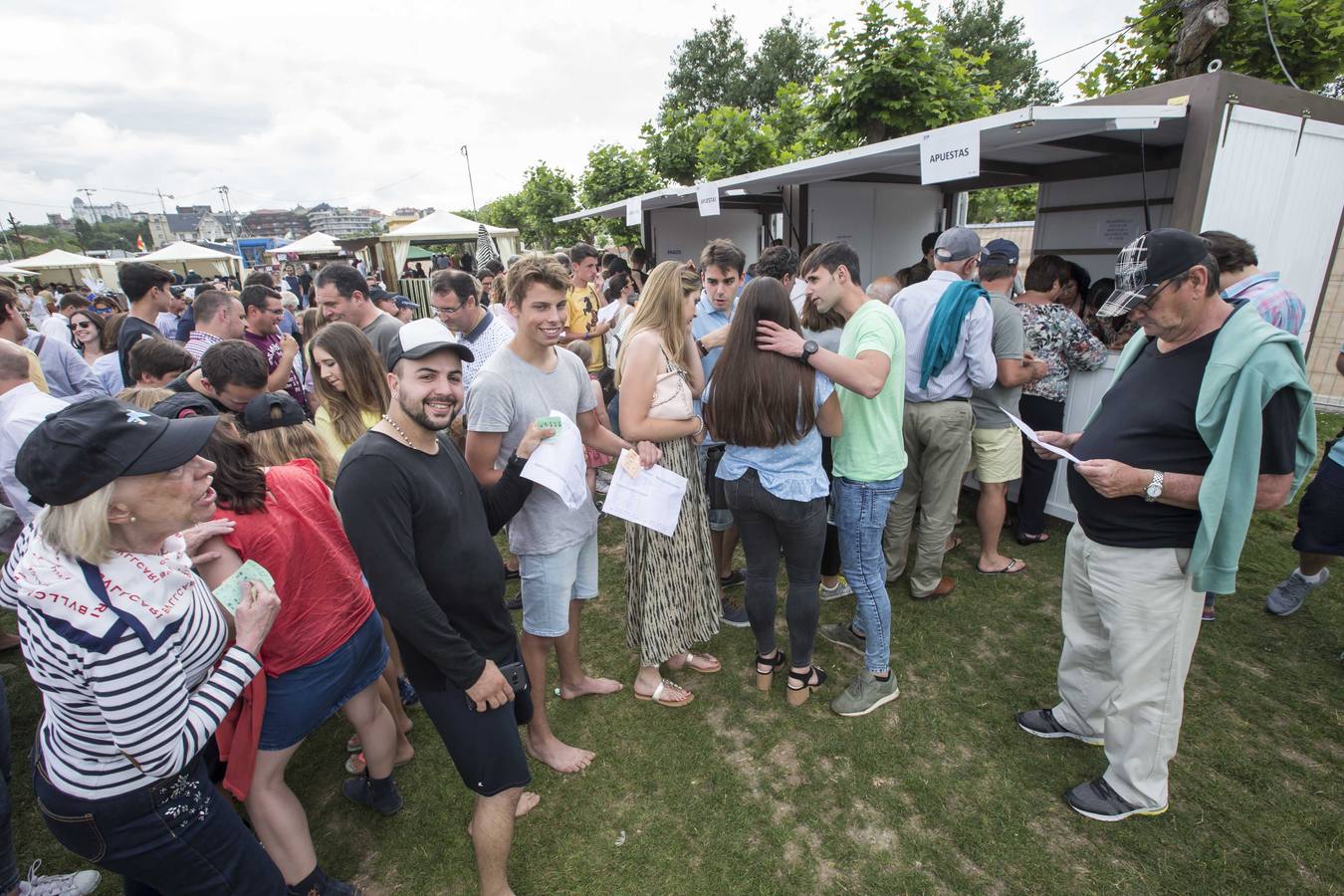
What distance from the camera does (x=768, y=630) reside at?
120 inches

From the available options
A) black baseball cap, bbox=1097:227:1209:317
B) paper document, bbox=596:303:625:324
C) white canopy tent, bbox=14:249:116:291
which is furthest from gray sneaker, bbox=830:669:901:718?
white canopy tent, bbox=14:249:116:291

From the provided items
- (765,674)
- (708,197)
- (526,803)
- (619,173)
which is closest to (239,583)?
(526,803)

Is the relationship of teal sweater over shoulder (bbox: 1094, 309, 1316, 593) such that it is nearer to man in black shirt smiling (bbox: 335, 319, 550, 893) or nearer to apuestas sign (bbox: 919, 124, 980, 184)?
apuestas sign (bbox: 919, 124, 980, 184)

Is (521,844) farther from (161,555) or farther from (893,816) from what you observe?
(161,555)

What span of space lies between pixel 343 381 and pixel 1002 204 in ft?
96.9

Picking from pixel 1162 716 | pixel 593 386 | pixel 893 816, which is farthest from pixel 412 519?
pixel 1162 716

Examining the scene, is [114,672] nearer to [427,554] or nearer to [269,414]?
[427,554]

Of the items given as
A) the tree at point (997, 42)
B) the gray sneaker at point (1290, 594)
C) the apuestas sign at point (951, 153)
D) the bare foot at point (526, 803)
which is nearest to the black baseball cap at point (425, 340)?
the bare foot at point (526, 803)

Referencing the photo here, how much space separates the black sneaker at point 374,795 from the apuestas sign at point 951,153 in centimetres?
433

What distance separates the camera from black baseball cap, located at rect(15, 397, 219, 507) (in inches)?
48.7

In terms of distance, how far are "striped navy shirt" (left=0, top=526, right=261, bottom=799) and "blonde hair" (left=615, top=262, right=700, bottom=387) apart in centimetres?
181

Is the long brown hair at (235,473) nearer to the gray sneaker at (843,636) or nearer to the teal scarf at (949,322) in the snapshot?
the gray sneaker at (843,636)

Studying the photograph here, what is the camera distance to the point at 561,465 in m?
2.21

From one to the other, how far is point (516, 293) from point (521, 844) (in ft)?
7.29
